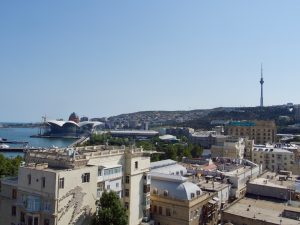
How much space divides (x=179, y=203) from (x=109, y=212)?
9063 millimetres

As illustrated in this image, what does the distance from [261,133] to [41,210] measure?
115 metres

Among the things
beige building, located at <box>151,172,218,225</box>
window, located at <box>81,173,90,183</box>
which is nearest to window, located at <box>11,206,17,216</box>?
window, located at <box>81,173,90,183</box>

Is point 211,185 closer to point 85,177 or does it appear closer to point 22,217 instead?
point 85,177

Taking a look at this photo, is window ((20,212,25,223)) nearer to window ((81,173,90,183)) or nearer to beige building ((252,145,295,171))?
window ((81,173,90,183))

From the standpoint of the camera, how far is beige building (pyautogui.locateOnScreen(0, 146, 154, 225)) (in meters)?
27.1

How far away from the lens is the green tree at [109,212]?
95.0 feet

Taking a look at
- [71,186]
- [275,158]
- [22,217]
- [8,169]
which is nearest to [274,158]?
[275,158]

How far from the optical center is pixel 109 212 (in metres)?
29.0

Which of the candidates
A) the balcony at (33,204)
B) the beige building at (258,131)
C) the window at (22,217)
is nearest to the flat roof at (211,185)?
the balcony at (33,204)

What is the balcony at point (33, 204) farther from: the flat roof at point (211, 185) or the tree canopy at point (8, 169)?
the tree canopy at point (8, 169)

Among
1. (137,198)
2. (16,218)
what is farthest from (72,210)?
(137,198)

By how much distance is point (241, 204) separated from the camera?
3809 centimetres

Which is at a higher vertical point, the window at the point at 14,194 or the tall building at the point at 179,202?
the window at the point at 14,194

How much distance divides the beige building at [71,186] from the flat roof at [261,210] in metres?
9.46
